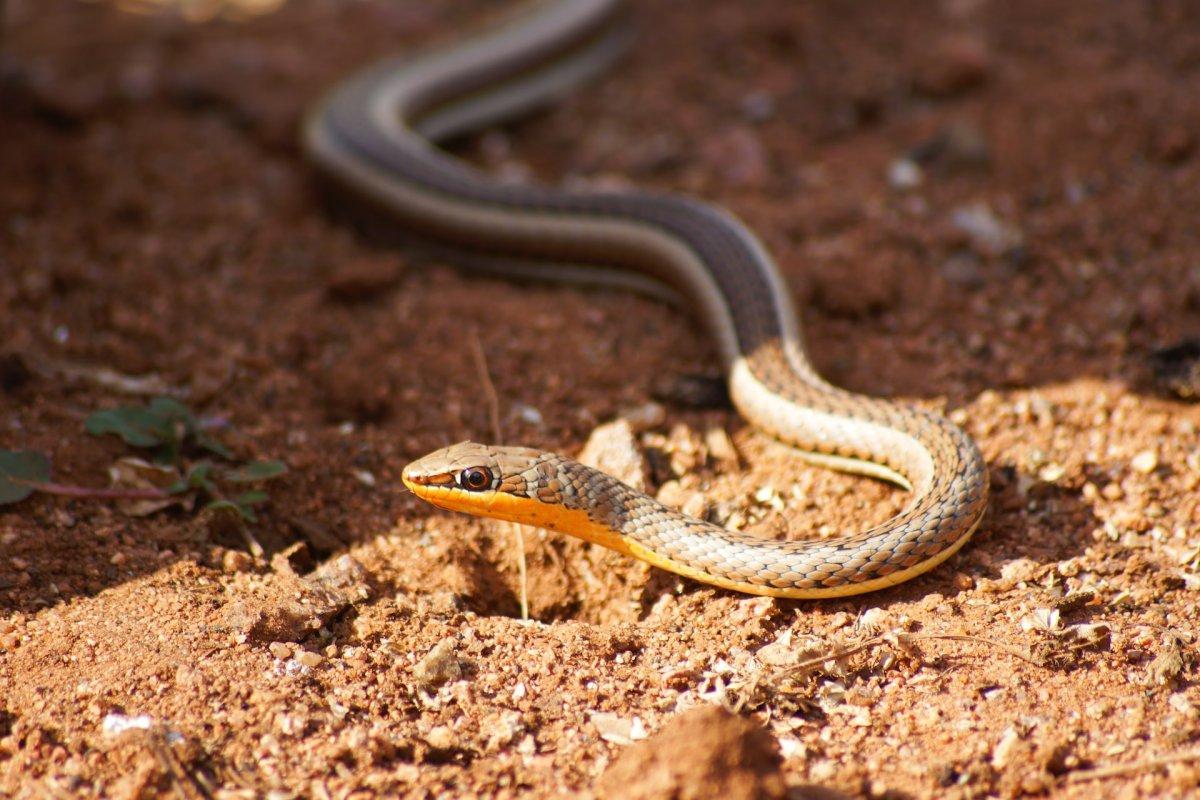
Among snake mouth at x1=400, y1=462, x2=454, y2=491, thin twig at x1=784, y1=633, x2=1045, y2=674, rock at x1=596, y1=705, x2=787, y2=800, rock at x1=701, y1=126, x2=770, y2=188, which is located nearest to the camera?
rock at x1=596, y1=705, x2=787, y2=800

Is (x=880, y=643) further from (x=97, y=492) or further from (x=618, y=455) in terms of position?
(x=97, y=492)

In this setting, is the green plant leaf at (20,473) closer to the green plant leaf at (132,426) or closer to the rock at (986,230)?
the green plant leaf at (132,426)

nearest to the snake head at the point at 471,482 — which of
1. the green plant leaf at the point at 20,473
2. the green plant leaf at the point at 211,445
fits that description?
the green plant leaf at the point at 211,445

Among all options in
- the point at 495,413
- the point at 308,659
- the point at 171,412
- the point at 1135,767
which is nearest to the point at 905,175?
the point at 495,413

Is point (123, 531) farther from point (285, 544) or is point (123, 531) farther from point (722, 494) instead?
point (722, 494)

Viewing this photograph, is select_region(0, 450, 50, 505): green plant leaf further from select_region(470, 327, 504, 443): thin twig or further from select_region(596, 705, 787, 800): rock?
select_region(596, 705, 787, 800): rock

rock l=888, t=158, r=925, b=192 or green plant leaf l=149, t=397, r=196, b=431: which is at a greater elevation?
rock l=888, t=158, r=925, b=192

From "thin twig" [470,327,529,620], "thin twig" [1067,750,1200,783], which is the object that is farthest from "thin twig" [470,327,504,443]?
"thin twig" [1067,750,1200,783]

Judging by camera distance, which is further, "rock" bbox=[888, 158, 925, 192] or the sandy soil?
"rock" bbox=[888, 158, 925, 192]
